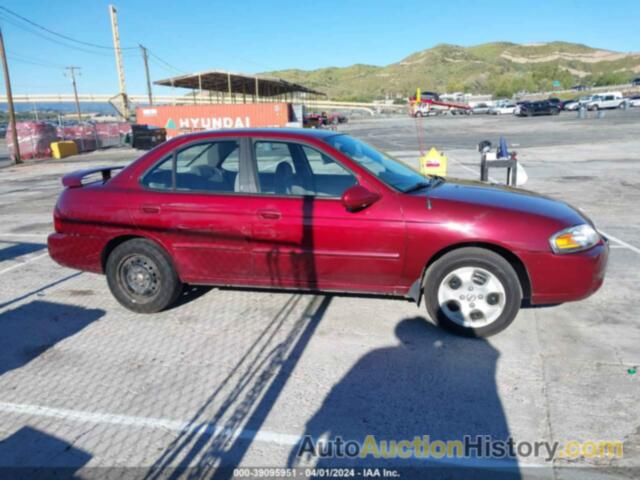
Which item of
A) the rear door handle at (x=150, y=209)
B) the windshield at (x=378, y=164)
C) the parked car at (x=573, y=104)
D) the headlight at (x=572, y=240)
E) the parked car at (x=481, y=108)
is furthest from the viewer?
the parked car at (x=481, y=108)

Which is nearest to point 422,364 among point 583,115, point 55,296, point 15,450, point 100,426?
point 100,426

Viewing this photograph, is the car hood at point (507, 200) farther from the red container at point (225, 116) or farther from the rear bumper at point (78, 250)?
the red container at point (225, 116)

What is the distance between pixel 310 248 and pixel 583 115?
4500 centimetres

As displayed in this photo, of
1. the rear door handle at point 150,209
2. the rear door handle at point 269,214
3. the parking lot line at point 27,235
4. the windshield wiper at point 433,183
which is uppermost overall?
the windshield wiper at point 433,183

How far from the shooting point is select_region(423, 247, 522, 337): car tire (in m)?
3.74

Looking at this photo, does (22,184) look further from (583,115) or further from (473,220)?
(583,115)

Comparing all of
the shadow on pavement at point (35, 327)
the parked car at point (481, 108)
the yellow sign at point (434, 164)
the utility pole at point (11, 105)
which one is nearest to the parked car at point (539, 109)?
the parked car at point (481, 108)

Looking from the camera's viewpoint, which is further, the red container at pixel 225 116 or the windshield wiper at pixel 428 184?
the red container at pixel 225 116

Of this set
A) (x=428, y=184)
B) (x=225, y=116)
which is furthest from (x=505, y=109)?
(x=428, y=184)

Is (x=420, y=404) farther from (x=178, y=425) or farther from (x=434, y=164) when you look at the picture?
(x=434, y=164)

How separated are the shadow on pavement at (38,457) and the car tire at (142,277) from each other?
174 centimetres

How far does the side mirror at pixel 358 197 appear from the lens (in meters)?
3.76

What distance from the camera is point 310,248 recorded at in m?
4.03

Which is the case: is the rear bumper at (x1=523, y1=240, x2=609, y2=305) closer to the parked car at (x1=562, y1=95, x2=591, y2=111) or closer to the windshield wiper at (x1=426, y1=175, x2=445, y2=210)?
the windshield wiper at (x1=426, y1=175, x2=445, y2=210)
